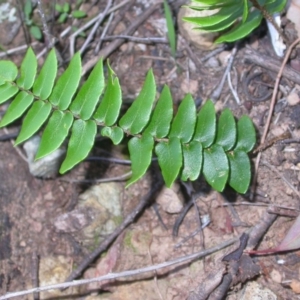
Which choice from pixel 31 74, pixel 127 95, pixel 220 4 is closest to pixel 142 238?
pixel 127 95

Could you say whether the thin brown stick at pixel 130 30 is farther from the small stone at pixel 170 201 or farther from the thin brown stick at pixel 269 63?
the small stone at pixel 170 201

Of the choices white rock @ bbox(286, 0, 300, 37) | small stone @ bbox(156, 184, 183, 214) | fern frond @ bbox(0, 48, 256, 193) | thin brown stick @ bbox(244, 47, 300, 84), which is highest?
white rock @ bbox(286, 0, 300, 37)

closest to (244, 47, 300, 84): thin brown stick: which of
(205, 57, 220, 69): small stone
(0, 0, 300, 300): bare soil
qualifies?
(0, 0, 300, 300): bare soil

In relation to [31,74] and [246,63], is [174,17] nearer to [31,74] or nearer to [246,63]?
[246,63]

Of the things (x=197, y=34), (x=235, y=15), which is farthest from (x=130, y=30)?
(x=235, y=15)

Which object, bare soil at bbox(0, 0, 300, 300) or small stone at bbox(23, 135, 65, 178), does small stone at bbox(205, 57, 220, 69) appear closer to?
bare soil at bbox(0, 0, 300, 300)

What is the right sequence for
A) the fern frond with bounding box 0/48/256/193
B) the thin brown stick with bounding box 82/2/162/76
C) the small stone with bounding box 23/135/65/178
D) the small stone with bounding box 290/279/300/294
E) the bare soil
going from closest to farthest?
the fern frond with bounding box 0/48/256/193 → the small stone with bounding box 290/279/300/294 → the bare soil → the small stone with bounding box 23/135/65/178 → the thin brown stick with bounding box 82/2/162/76
